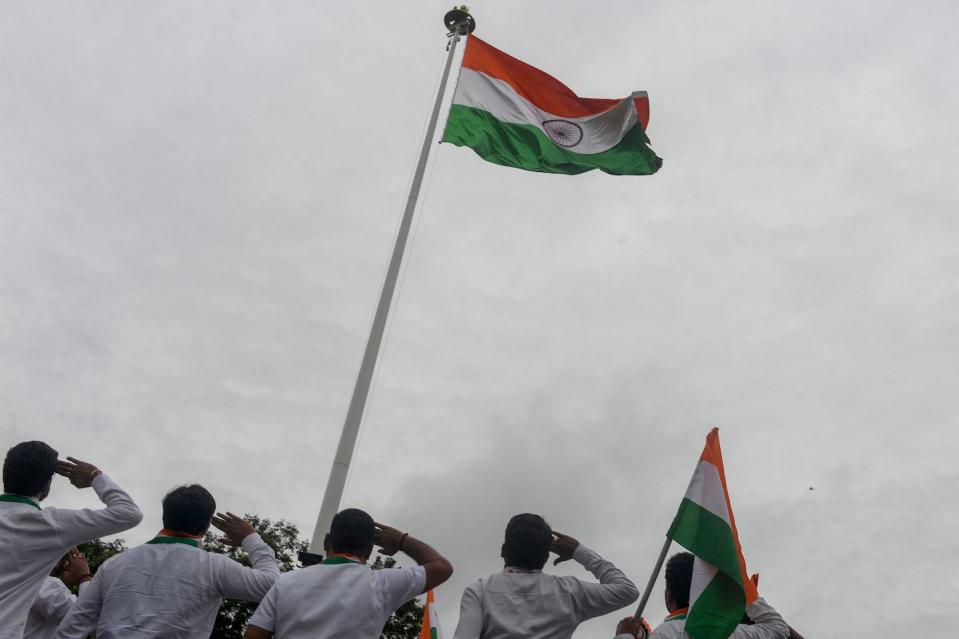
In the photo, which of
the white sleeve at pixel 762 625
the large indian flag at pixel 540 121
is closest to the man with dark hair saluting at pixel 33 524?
the white sleeve at pixel 762 625

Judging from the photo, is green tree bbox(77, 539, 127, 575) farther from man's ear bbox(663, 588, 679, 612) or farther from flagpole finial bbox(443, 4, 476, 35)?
man's ear bbox(663, 588, 679, 612)

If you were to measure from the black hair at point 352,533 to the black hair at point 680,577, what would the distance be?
1.70 metres

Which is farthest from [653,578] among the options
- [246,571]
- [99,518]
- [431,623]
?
[431,623]

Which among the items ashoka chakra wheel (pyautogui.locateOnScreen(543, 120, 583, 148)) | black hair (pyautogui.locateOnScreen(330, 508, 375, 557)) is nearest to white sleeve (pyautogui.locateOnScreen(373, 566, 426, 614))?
black hair (pyautogui.locateOnScreen(330, 508, 375, 557))

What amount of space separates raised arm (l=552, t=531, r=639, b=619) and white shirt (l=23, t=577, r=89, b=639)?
2455 millimetres

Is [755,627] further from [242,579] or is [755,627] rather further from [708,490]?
[242,579]

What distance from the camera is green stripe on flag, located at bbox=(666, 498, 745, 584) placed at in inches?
179

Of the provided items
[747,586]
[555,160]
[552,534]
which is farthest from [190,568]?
[555,160]

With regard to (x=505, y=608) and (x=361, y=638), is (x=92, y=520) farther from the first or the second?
(x=505, y=608)

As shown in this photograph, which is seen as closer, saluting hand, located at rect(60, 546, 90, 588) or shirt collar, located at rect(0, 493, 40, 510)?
shirt collar, located at rect(0, 493, 40, 510)

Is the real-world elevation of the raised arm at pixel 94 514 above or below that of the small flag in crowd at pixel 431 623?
above

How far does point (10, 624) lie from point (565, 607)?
254 cm

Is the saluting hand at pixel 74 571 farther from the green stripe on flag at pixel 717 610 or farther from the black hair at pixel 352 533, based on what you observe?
the green stripe on flag at pixel 717 610

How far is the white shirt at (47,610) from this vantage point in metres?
4.44
